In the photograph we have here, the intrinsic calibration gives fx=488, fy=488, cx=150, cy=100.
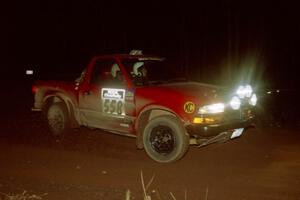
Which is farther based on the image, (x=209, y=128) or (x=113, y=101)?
(x=113, y=101)

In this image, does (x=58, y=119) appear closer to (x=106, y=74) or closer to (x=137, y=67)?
(x=106, y=74)

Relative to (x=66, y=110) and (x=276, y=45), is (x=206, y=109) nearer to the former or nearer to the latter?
(x=66, y=110)

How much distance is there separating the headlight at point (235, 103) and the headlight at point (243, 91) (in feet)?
0.46

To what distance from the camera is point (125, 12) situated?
43.6 meters

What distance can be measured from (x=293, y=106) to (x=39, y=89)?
6.31 meters

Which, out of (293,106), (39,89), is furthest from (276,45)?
(39,89)

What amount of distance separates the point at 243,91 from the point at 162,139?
154cm

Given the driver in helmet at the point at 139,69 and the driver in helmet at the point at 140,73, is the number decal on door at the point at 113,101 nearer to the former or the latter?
the driver in helmet at the point at 140,73

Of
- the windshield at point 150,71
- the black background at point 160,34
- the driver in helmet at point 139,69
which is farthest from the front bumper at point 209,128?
the black background at point 160,34

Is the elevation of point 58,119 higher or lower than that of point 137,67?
lower

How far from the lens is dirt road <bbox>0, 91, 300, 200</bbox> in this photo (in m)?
5.89

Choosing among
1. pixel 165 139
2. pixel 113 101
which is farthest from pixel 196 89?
pixel 113 101

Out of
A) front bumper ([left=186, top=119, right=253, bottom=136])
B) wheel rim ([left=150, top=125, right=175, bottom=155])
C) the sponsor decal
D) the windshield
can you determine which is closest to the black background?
the windshield

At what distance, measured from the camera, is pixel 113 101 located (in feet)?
26.7
